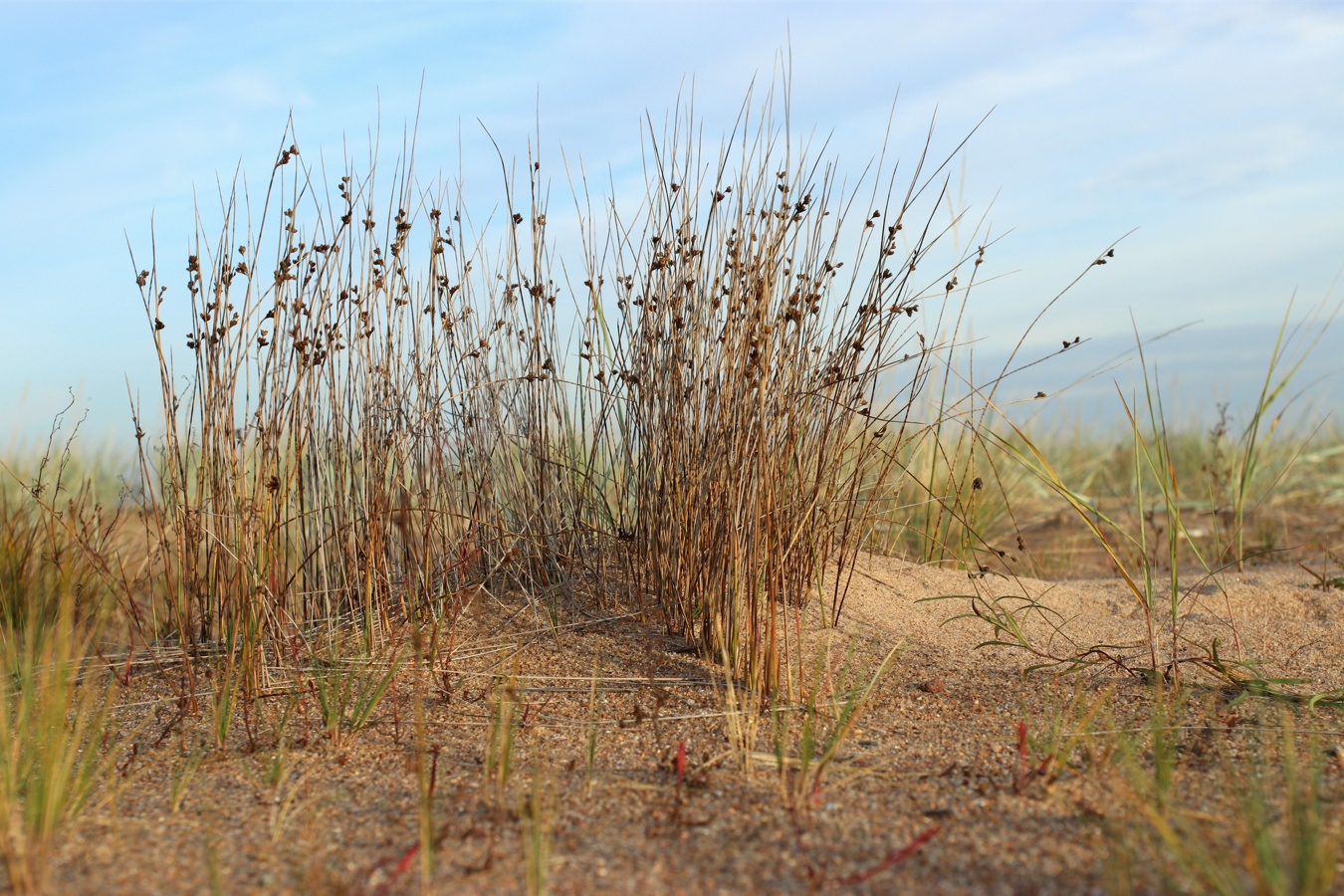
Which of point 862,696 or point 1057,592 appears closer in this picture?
point 862,696

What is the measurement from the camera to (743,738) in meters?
2.02

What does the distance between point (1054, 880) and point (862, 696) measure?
0.84 meters

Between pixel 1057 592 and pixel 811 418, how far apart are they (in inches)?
58.9

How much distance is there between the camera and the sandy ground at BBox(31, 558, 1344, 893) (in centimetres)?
155

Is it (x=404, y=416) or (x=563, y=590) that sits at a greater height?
(x=404, y=416)

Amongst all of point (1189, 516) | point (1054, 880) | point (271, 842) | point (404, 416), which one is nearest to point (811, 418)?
point (404, 416)

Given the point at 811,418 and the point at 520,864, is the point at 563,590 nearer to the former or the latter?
the point at 811,418

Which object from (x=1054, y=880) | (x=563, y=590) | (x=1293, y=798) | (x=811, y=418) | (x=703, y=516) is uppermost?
(x=811, y=418)

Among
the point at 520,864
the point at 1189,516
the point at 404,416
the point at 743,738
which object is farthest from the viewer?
the point at 1189,516

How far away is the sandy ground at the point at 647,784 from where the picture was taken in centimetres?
155

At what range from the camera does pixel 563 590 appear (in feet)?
9.83

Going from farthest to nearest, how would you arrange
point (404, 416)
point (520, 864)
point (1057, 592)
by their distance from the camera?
point (1057, 592)
point (404, 416)
point (520, 864)

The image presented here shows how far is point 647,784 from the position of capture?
187 cm

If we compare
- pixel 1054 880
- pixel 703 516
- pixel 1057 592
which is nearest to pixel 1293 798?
pixel 1054 880
